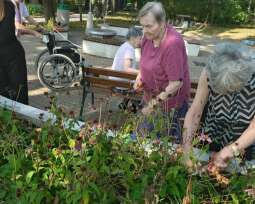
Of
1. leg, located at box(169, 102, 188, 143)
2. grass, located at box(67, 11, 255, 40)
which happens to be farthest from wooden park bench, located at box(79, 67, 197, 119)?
grass, located at box(67, 11, 255, 40)

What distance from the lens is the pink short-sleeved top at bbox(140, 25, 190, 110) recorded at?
3.33 m

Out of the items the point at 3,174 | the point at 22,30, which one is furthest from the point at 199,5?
the point at 3,174

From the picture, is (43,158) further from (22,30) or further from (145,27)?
(22,30)

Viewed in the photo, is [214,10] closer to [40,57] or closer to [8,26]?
[40,57]

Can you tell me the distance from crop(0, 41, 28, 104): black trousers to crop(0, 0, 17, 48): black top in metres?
0.05

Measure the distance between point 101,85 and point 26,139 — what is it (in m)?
2.95

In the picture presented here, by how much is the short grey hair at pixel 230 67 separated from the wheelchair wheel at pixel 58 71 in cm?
530

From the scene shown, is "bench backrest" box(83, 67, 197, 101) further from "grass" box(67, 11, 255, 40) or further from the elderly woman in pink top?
"grass" box(67, 11, 255, 40)

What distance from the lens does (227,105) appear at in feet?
8.27

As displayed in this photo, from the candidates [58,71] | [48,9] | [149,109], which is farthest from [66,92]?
[48,9]

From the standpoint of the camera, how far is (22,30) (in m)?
7.01

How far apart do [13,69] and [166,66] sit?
1777 mm

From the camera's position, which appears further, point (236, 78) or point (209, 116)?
point (209, 116)

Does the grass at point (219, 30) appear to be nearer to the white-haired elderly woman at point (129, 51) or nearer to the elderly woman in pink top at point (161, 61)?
the white-haired elderly woman at point (129, 51)
